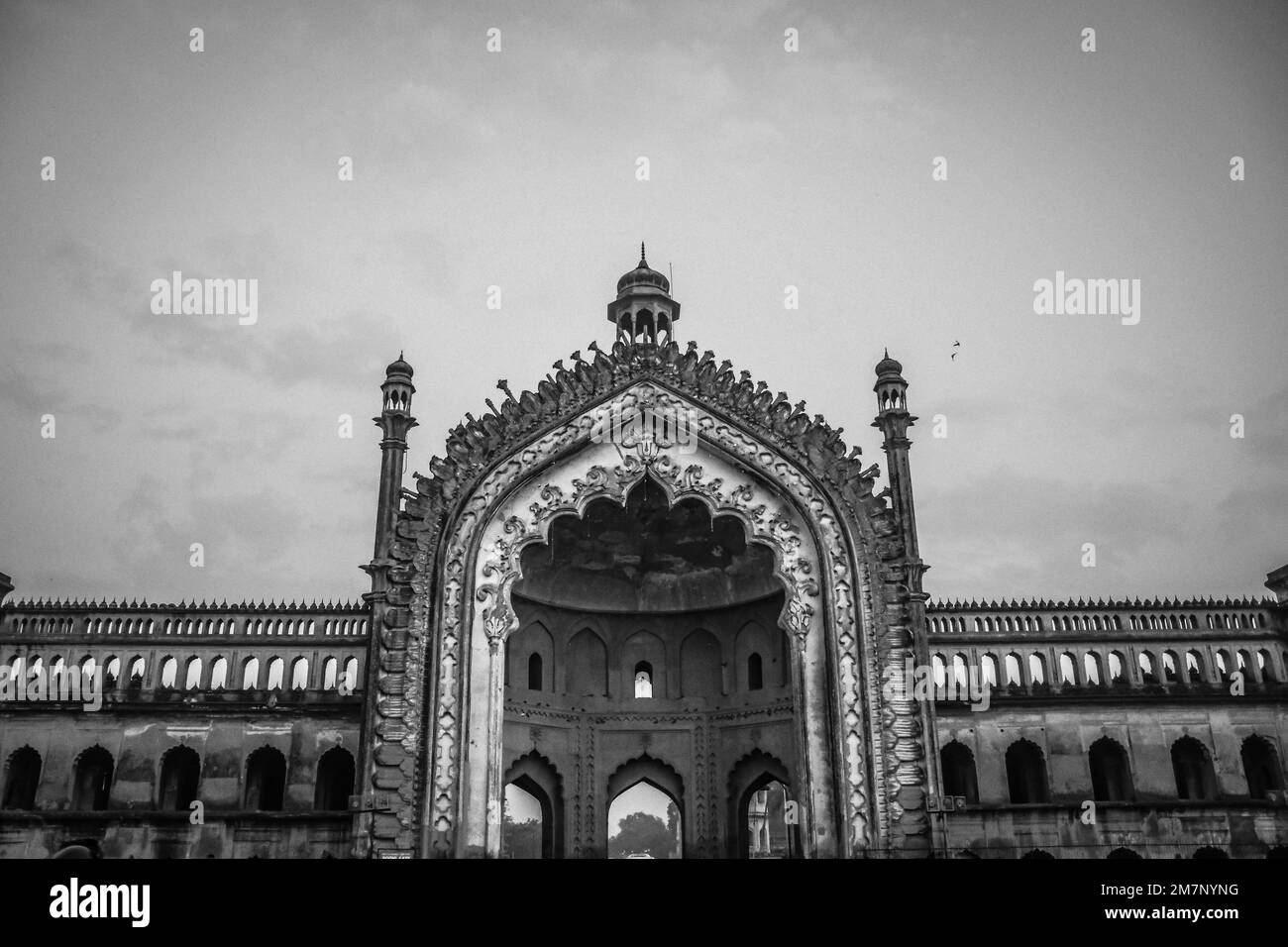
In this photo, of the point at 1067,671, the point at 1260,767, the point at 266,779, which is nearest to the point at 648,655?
the point at 266,779

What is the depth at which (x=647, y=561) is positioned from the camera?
Result: 31641mm

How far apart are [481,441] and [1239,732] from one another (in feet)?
82.2

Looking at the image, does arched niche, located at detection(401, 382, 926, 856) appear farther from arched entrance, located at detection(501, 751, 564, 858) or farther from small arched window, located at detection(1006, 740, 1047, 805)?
small arched window, located at detection(1006, 740, 1047, 805)

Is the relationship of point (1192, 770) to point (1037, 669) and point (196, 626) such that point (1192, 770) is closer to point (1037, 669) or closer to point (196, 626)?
point (1037, 669)

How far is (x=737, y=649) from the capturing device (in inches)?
1253

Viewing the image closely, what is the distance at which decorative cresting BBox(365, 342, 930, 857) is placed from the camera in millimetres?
23656

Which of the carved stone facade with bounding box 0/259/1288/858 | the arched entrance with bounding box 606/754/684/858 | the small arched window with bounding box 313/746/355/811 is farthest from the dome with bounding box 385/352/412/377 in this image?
the arched entrance with bounding box 606/754/684/858

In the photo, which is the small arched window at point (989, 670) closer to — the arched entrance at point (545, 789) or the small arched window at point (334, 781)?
the arched entrance at point (545, 789)

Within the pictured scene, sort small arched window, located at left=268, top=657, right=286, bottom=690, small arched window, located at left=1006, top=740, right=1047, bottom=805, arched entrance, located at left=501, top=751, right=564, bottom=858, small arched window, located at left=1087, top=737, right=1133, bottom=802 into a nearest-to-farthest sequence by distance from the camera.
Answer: arched entrance, located at left=501, top=751, right=564, bottom=858, small arched window, located at left=1087, top=737, right=1133, bottom=802, small arched window, located at left=1006, top=740, right=1047, bottom=805, small arched window, located at left=268, top=657, right=286, bottom=690

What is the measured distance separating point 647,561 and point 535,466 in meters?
6.64

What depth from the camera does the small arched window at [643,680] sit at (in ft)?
107

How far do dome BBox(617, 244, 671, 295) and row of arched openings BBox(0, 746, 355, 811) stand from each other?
58.7ft

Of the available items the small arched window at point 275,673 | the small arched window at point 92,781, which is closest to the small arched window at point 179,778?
the small arched window at point 92,781
